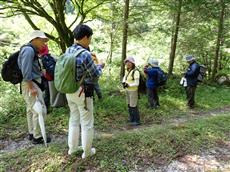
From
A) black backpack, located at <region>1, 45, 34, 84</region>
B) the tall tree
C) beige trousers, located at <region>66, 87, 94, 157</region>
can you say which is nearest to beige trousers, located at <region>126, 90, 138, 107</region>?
the tall tree

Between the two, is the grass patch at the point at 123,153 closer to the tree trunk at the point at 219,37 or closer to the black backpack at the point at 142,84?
the black backpack at the point at 142,84

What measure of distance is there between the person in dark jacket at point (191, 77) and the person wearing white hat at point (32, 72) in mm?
5957

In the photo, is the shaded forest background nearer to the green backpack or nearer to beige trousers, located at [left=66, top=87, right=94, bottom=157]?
beige trousers, located at [left=66, top=87, right=94, bottom=157]

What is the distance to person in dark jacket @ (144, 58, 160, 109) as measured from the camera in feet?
32.7

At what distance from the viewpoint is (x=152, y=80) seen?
10.2 metres

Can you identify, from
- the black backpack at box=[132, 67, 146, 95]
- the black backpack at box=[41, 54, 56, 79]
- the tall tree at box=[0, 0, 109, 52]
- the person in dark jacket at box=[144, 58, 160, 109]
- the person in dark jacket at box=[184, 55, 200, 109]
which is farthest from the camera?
the person in dark jacket at box=[184, 55, 200, 109]

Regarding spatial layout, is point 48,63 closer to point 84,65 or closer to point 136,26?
point 84,65

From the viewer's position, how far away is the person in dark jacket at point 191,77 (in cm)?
1048

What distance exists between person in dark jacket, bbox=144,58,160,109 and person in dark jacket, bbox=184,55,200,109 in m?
1.28

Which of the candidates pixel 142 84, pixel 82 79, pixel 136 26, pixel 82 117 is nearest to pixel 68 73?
pixel 82 79

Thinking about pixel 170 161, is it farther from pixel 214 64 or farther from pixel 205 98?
pixel 214 64

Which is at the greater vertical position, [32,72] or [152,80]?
[32,72]

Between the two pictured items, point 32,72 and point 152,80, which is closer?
point 32,72

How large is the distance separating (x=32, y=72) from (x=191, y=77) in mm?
6413
